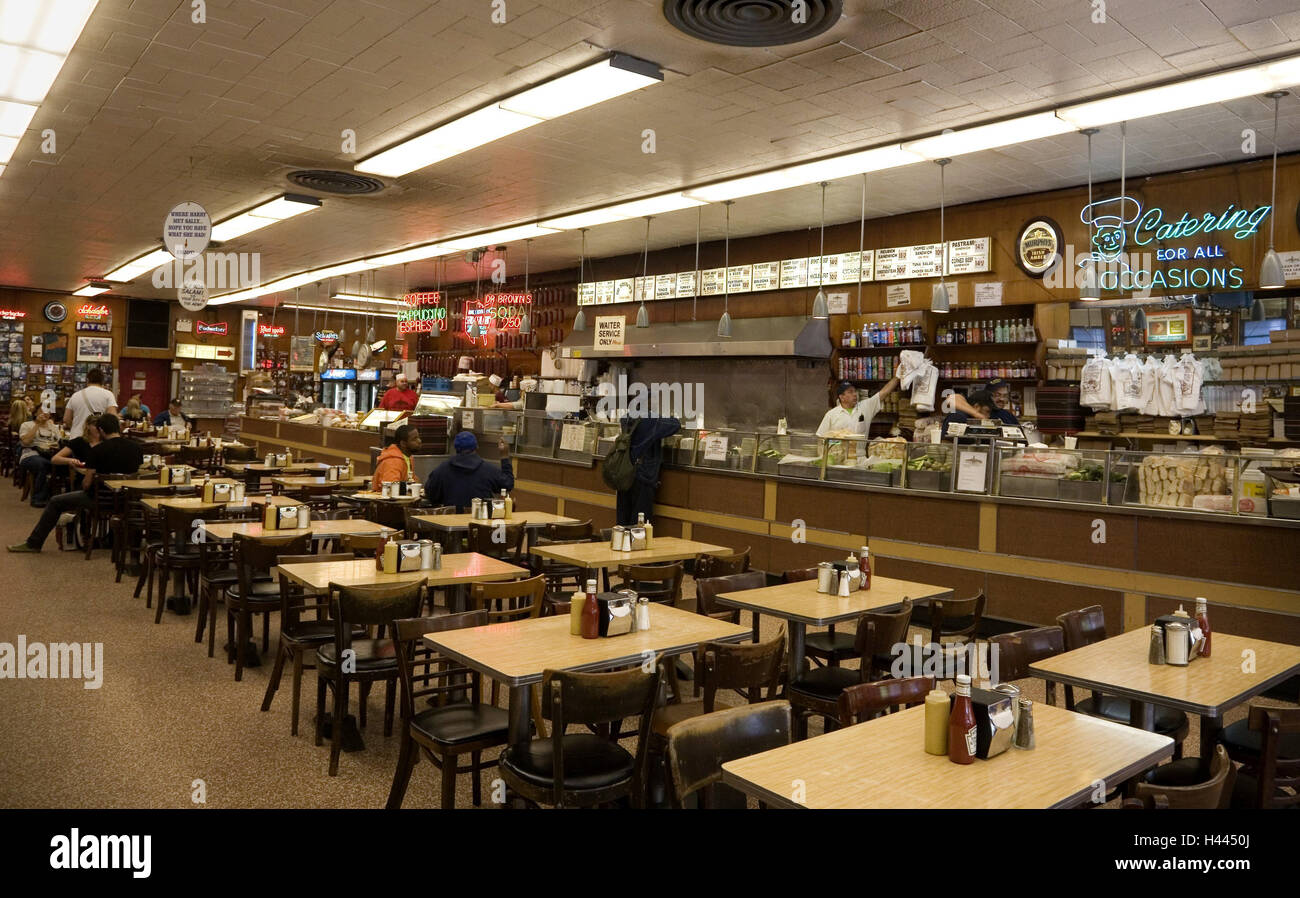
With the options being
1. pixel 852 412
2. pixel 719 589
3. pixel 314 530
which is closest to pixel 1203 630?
pixel 719 589

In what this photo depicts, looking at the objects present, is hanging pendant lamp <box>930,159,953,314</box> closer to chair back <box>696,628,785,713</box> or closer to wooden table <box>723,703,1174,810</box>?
chair back <box>696,628,785,713</box>

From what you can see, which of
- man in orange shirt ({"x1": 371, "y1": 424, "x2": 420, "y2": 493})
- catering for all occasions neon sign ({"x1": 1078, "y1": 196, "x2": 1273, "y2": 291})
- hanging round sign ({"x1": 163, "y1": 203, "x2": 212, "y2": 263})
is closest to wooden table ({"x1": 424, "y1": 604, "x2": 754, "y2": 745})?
man in orange shirt ({"x1": 371, "y1": 424, "x2": 420, "y2": 493})

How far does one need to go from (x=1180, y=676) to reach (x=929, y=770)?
1.54m

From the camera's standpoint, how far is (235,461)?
1198cm

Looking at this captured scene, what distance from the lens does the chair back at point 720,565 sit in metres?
5.30

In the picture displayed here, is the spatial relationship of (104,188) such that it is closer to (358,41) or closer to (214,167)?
(214,167)

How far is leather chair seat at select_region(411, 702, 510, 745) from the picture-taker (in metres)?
3.31

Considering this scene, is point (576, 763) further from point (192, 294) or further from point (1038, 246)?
point (192, 294)

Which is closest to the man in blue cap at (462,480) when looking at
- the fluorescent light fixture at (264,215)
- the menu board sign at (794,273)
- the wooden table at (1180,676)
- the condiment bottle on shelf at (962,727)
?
the fluorescent light fixture at (264,215)

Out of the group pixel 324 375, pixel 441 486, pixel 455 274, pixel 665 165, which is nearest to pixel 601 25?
pixel 665 165

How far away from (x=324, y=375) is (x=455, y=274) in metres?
6.22

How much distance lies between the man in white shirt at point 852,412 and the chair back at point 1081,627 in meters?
5.09

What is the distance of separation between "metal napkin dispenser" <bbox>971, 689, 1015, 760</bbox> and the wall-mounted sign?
7200 mm
